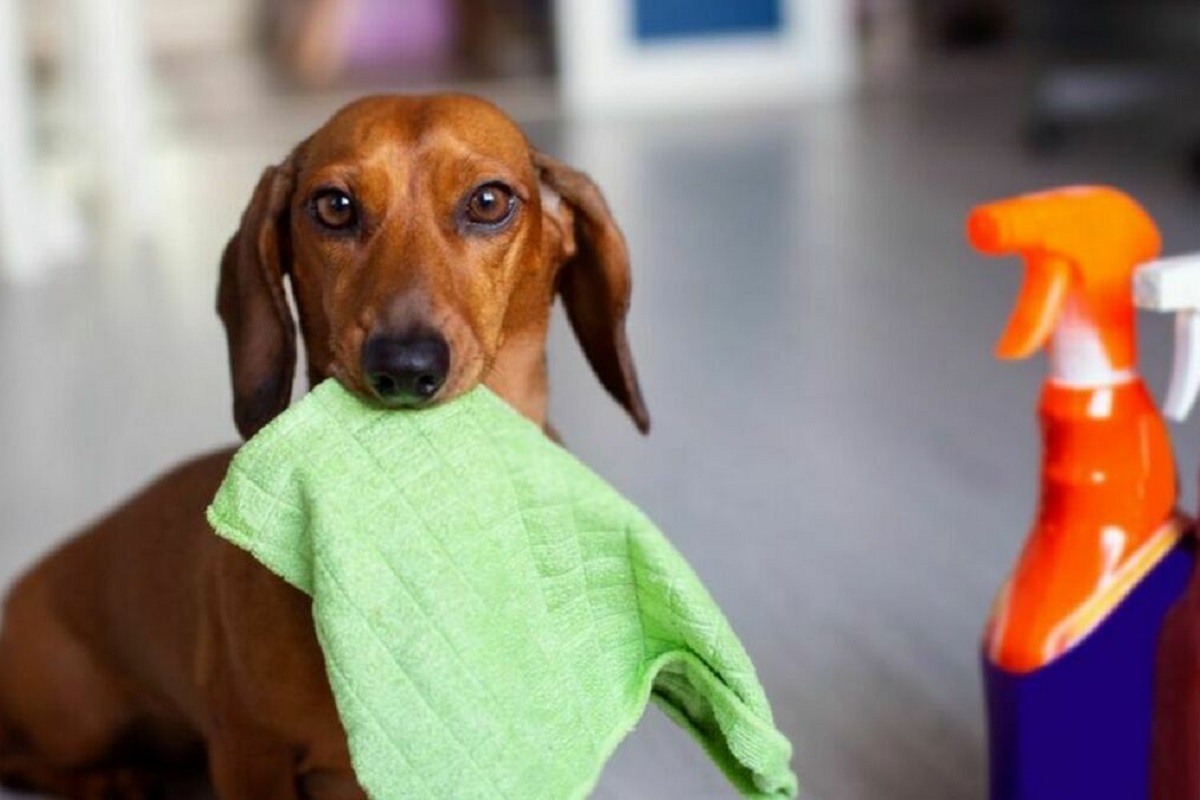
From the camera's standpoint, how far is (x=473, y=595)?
3.44 ft

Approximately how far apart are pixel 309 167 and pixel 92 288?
2.62m

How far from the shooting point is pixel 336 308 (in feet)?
3.79

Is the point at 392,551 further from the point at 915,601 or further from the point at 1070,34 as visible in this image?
the point at 1070,34

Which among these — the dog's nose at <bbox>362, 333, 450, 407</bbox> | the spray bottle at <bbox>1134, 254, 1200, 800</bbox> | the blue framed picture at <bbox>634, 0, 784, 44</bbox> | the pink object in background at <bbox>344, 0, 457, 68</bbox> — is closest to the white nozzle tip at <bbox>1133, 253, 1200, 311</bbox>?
the spray bottle at <bbox>1134, 254, 1200, 800</bbox>

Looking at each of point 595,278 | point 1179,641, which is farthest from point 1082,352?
point 595,278

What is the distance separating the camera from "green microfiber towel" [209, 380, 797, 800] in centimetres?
102

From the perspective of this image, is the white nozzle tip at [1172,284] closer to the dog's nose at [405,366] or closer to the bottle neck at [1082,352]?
the bottle neck at [1082,352]

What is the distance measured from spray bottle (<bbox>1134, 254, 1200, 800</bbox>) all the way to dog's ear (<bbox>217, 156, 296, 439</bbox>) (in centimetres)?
60

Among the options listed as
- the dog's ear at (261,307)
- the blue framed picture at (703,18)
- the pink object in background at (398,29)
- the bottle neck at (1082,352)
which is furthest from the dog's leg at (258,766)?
the pink object in background at (398,29)

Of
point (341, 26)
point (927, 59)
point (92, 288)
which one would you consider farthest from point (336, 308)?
point (341, 26)

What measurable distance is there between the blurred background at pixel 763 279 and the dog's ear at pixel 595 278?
375mm

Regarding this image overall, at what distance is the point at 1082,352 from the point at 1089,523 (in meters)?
0.12

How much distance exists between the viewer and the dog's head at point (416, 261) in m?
1.09

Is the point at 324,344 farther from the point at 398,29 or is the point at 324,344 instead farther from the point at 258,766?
the point at 398,29
